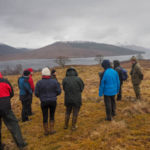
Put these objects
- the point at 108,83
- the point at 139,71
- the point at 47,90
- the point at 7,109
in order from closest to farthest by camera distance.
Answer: the point at 7,109 < the point at 47,90 < the point at 108,83 < the point at 139,71

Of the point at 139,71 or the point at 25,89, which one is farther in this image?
the point at 139,71

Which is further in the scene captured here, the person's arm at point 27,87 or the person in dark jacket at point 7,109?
the person's arm at point 27,87

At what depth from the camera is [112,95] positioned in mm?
5840

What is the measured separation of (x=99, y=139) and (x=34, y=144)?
2192 millimetres

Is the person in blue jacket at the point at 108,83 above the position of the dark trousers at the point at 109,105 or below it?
above

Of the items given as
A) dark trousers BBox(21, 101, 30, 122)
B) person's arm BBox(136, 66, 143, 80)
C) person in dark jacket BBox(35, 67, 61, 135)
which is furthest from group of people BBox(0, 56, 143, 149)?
person's arm BBox(136, 66, 143, 80)

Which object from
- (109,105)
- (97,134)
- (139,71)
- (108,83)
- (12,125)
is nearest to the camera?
(12,125)

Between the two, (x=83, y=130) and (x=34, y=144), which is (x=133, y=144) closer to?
(x=83, y=130)

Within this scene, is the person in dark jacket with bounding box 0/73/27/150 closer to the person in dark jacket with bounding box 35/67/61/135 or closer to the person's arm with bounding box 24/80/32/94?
the person in dark jacket with bounding box 35/67/61/135

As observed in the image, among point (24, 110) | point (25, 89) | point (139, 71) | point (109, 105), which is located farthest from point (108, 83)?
point (24, 110)

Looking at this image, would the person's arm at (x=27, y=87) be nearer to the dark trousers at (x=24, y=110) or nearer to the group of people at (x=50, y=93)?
the group of people at (x=50, y=93)

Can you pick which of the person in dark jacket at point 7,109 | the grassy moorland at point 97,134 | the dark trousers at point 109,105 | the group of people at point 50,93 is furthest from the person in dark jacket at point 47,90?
the dark trousers at point 109,105

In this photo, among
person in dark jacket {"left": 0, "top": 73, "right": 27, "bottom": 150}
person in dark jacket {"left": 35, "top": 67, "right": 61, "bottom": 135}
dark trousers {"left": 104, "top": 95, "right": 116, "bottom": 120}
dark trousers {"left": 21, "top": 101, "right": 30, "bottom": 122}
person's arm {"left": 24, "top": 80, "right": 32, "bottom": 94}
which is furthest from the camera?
dark trousers {"left": 21, "top": 101, "right": 30, "bottom": 122}

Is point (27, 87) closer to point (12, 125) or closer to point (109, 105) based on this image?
point (12, 125)
